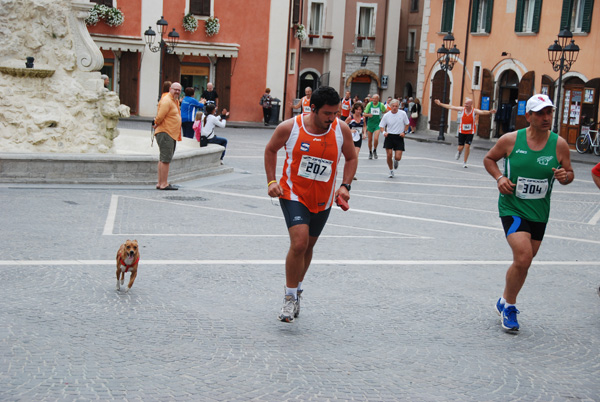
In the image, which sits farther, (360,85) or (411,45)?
(360,85)

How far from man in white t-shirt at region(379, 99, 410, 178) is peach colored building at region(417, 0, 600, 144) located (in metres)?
15.4

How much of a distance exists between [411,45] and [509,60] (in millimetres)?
18188

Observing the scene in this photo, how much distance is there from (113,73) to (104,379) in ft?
122

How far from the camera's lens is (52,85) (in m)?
16.5

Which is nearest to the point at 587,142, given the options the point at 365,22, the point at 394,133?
the point at 394,133

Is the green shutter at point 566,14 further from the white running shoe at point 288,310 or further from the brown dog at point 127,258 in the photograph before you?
the white running shoe at point 288,310

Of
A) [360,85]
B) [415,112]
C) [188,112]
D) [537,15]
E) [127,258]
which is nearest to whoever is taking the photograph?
[127,258]

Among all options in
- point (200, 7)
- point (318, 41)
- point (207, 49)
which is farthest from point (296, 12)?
point (318, 41)

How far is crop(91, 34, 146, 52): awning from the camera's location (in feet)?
130

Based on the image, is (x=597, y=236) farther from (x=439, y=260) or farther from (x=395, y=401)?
(x=395, y=401)

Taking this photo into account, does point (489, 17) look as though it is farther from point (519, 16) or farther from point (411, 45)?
point (411, 45)

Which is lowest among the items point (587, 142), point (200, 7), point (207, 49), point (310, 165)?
point (587, 142)

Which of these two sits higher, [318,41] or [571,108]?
[318,41]

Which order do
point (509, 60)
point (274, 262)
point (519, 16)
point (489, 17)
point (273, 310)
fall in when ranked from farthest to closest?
point (489, 17) < point (509, 60) < point (519, 16) < point (274, 262) < point (273, 310)
